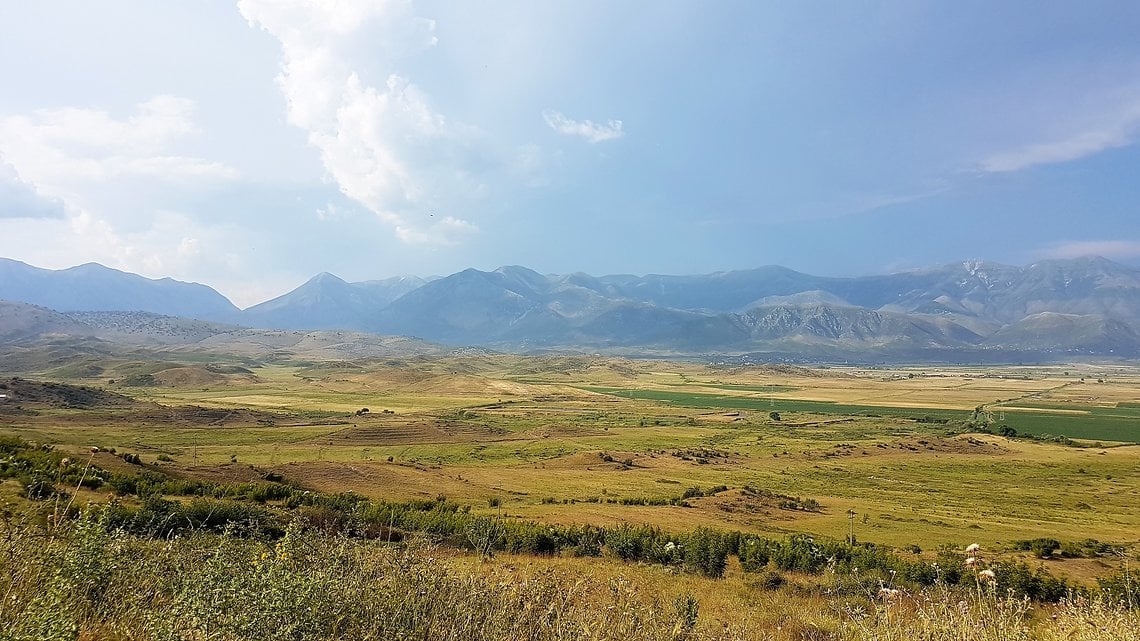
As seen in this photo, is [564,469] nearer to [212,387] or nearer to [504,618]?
[504,618]

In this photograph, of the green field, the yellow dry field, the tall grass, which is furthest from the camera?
the green field

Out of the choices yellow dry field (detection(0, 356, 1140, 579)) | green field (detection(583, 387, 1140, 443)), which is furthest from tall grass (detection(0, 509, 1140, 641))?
green field (detection(583, 387, 1140, 443))

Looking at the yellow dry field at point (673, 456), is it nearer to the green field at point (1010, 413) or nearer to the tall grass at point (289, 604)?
the green field at point (1010, 413)

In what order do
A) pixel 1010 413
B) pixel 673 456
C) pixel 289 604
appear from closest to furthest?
pixel 289 604 < pixel 673 456 < pixel 1010 413

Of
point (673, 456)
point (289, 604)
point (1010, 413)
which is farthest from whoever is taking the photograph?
point (1010, 413)

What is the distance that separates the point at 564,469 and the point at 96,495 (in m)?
32.0

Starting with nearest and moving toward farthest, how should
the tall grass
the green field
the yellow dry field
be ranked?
1. the tall grass
2. the yellow dry field
3. the green field

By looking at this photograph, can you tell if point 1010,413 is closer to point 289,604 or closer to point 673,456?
point 673,456

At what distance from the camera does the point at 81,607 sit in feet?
15.5

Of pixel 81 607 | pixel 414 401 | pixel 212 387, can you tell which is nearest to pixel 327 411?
pixel 414 401

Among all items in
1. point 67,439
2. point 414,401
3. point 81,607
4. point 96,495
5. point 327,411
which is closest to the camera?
point 81,607

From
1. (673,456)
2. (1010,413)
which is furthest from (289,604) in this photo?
(1010,413)

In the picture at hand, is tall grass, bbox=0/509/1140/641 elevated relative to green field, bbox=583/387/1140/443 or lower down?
elevated

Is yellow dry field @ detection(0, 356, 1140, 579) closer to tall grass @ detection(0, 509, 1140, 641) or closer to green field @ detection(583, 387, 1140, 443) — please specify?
green field @ detection(583, 387, 1140, 443)
